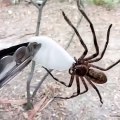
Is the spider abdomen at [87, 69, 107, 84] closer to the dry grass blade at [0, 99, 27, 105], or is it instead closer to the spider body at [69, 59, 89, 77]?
the spider body at [69, 59, 89, 77]

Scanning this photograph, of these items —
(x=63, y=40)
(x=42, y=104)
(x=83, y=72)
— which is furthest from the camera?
(x=63, y=40)

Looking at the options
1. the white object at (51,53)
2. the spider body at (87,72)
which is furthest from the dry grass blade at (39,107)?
the white object at (51,53)

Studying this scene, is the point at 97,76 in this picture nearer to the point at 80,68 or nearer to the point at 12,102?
the point at 80,68

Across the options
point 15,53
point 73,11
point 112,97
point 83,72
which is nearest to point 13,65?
point 15,53

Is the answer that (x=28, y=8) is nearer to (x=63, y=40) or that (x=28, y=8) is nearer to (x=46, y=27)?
(x=46, y=27)

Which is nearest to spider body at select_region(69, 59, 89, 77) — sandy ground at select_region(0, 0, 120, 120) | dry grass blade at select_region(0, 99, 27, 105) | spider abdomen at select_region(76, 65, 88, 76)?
spider abdomen at select_region(76, 65, 88, 76)

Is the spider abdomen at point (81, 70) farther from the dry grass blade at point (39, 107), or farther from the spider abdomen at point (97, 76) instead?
the dry grass blade at point (39, 107)
